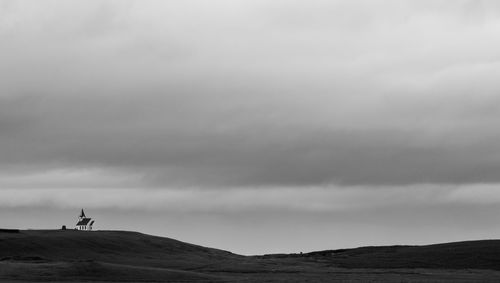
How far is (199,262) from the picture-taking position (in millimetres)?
133750

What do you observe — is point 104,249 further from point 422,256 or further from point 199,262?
point 422,256

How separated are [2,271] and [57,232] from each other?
60022 millimetres

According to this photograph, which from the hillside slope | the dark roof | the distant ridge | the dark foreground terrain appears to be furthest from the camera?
the dark roof

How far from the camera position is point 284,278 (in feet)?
318

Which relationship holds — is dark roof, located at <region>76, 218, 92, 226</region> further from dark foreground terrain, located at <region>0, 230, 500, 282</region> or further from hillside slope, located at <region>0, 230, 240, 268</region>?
hillside slope, located at <region>0, 230, 240, 268</region>

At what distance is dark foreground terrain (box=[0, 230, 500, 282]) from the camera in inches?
3880

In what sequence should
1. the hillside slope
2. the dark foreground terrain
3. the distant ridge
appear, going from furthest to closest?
1. the hillside slope
2. the distant ridge
3. the dark foreground terrain

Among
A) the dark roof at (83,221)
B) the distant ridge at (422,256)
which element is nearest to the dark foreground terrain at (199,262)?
the distant ridge at (422,256)

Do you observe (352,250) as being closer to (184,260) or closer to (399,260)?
(399,260)

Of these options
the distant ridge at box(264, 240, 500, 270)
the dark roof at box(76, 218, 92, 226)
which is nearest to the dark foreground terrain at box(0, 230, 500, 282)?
the distant ridge at box(264, 240, 500, 270)

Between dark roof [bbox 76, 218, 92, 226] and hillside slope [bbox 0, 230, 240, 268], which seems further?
dark roof [bbox 76, 218, 92, 226]

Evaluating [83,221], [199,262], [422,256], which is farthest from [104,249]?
[422,256]

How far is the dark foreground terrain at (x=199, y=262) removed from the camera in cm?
9856

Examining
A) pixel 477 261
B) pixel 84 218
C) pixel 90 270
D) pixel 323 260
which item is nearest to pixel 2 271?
pixel 90 270
